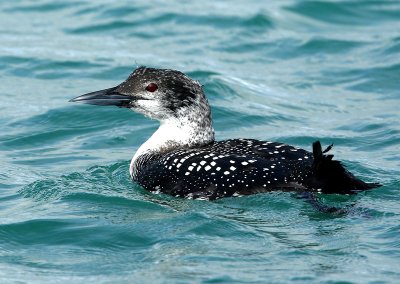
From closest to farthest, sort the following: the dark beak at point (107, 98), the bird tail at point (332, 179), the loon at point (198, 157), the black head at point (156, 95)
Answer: the bird tail at point (332, 179), the loon at point (198, 157), the black head at point (156, 95), the dark beak at point (107, 98)

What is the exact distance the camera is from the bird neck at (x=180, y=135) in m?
8.59

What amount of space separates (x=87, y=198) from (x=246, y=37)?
21.8 feet

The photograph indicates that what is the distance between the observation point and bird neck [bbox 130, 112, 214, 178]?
28.2 feet

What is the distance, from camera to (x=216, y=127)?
11.1 meters

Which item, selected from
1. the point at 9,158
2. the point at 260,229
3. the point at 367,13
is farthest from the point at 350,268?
the point at 367,13

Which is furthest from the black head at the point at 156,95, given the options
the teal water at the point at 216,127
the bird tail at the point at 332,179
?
the bird tail at the point at 332,179

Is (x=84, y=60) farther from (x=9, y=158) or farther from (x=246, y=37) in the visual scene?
(x=9, y=158)

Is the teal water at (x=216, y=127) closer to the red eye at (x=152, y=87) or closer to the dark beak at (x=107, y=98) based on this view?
the dark beak at (x=107, y=98)

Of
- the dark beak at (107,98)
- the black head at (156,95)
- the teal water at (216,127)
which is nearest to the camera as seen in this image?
the teal water at (216,127)

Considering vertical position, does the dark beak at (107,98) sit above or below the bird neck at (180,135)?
above

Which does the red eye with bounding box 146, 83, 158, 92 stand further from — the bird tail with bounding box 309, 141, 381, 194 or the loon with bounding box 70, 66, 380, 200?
the bird tail with bounding box 309, 141, 381, 194

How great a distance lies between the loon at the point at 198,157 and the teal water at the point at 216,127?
0.12 meters

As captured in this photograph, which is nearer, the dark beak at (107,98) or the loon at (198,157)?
the loon at (198,157)

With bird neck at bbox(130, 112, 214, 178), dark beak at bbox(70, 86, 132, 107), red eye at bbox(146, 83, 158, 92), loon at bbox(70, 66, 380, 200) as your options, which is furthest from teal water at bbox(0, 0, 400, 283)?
red eye at bbox(146, 83, 158, 92)
